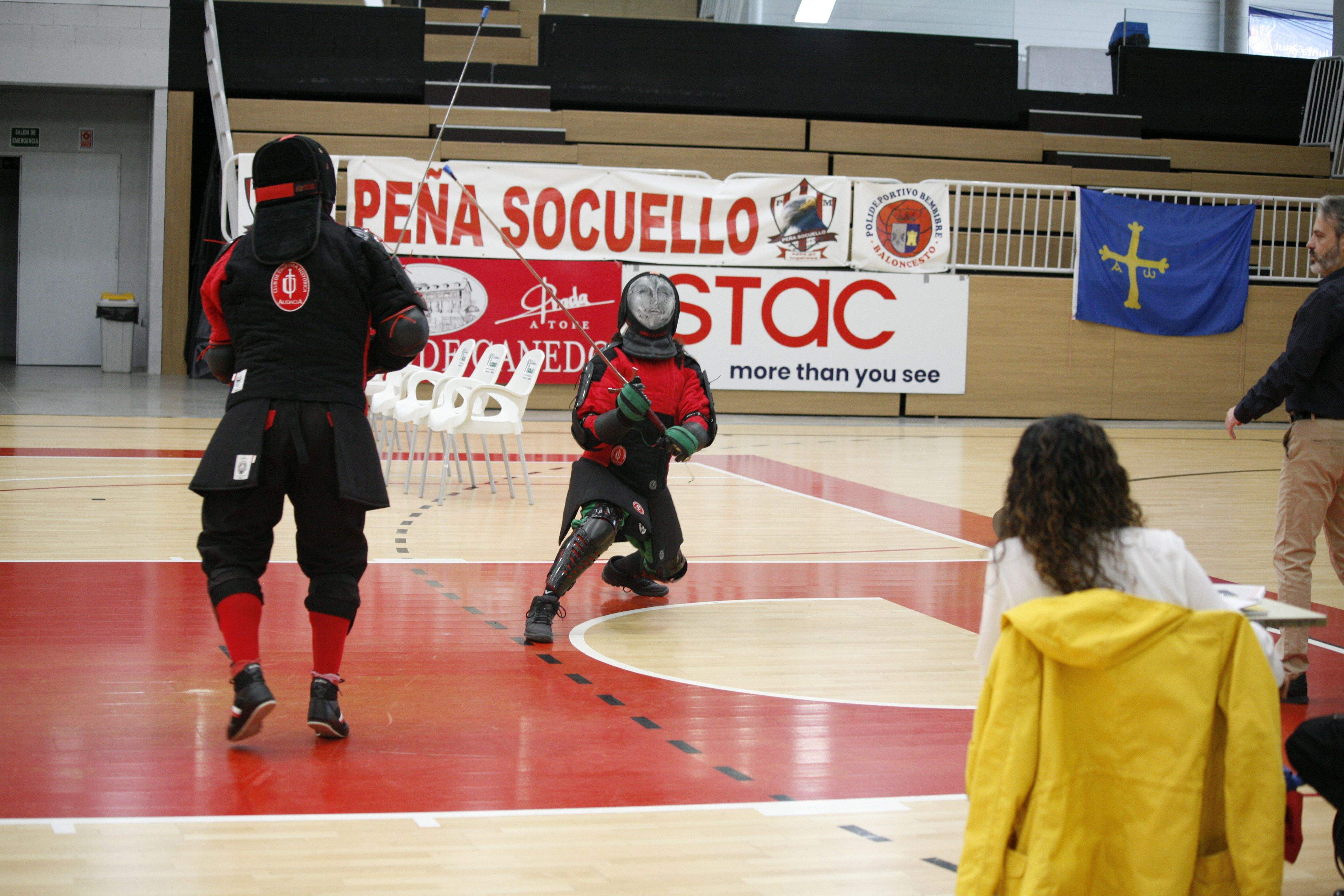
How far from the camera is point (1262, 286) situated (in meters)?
17.5

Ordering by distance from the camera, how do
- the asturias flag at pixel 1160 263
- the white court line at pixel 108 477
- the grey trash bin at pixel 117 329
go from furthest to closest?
1. the grey trash bin at pixel 117 329
2. the asturias flag at pixel 1160 263
3. the white court line at pixel 108 477

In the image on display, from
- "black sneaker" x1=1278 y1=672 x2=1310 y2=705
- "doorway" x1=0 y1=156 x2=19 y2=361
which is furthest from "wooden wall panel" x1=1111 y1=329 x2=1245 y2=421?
"doorway" x1=0 y1=156 x2=19 y2=361

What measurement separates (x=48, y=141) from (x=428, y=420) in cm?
1516

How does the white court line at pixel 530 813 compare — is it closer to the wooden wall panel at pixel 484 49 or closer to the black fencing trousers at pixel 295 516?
the black fencing trousers at pixel 295 516

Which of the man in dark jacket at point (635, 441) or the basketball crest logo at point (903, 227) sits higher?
the basketball crest logo at point (903, 227)

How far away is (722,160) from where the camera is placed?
18.0 metres

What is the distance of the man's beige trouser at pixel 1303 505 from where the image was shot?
15.7ft

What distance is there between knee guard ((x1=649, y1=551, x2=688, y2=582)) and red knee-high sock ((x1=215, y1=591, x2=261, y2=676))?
243cm

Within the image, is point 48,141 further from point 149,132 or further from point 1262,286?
point 1262,286

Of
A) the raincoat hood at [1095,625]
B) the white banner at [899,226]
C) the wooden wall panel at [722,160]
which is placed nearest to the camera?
the raincoat hood at [1095,625]

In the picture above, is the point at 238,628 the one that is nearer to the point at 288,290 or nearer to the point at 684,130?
the point at 288,290

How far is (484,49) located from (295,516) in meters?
16.0

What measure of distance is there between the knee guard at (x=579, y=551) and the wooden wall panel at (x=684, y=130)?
42.6ft

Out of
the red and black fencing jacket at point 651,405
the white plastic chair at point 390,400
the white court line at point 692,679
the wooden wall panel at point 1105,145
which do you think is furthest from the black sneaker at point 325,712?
the wooden wall panel at point 1105,145
